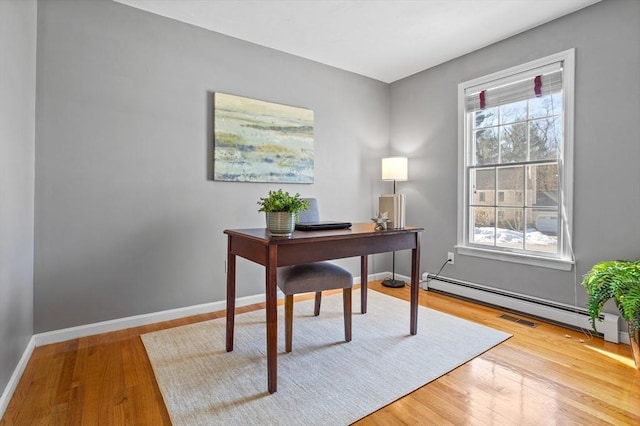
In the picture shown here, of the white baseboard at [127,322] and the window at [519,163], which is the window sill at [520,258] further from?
the white baseboard at [127,322]

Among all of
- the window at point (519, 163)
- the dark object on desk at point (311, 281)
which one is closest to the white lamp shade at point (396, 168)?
the window at point (519, 163)

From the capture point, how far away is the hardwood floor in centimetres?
147

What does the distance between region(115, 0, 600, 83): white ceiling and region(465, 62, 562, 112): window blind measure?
386 millimetres

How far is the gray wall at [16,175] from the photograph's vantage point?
5.02 feet

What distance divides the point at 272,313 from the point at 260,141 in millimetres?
1828

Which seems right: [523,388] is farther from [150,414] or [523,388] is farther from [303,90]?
[303,90]

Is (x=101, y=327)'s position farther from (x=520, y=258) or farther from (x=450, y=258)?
(x=520, y=258)

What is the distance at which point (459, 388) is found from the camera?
1702 mm

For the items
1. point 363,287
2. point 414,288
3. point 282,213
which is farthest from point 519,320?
point 282,213

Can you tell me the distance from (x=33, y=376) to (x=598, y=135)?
13.0ft

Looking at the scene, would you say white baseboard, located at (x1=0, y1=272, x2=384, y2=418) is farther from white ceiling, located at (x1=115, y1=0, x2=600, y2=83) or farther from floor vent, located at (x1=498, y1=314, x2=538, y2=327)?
white ceiling, located at (x1=115, y1=0, x2=600, y2=83)

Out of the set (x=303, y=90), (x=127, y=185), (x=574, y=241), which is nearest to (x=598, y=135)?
(x=574, y=241)

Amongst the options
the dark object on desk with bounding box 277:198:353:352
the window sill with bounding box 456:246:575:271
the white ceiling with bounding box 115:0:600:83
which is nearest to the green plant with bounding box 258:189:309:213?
the dark object on desk with bounding box 277:198:353:352

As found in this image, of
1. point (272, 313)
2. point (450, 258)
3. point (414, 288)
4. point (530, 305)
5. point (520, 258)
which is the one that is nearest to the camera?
point (272, 313)
